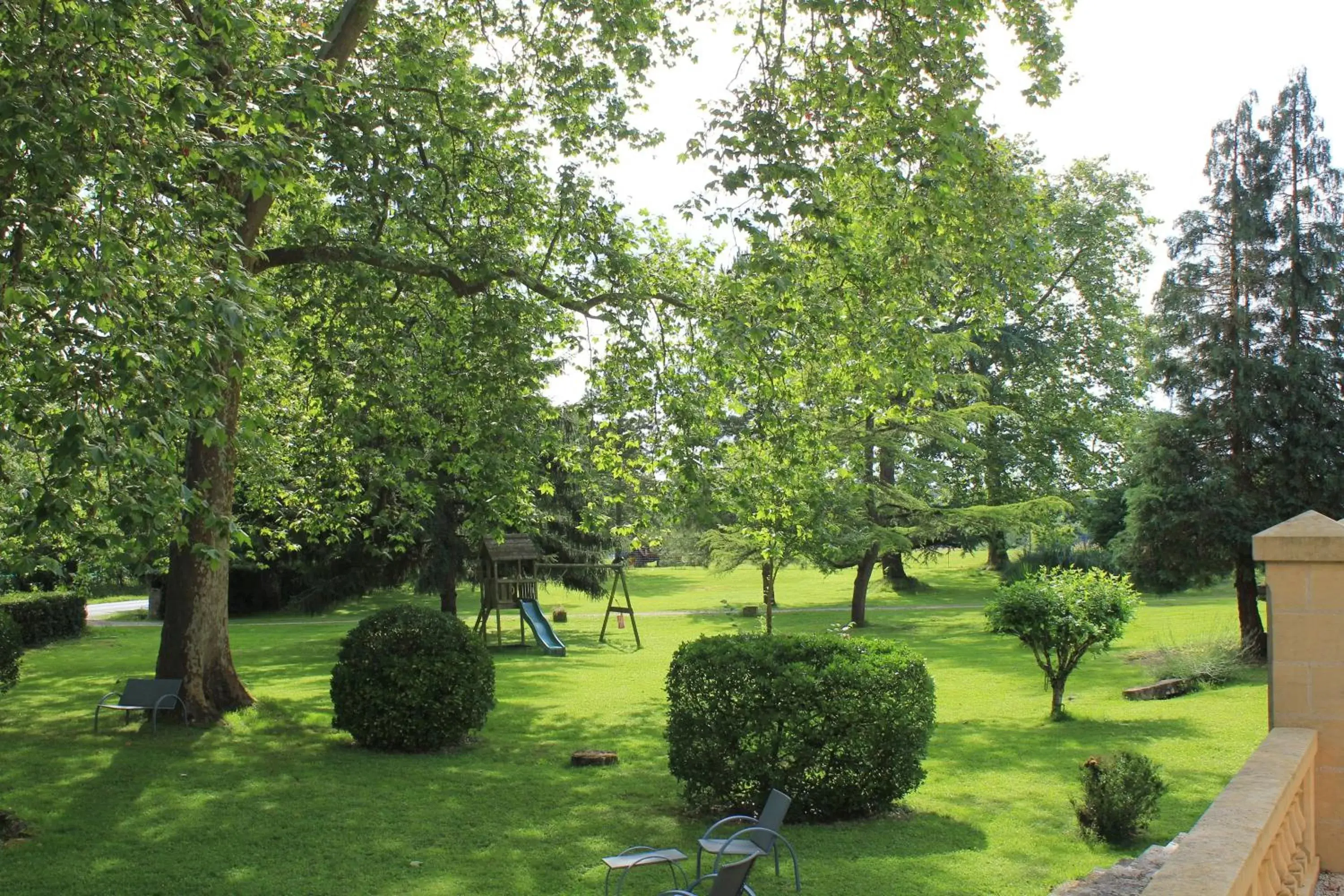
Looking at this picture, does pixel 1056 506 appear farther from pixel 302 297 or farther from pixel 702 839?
pixel 702 839

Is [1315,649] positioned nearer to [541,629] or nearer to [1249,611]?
[1249,611]

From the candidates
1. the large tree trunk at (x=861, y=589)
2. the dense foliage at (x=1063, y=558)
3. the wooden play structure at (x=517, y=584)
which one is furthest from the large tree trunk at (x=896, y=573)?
the wooden play structure at (x=517, y=584)

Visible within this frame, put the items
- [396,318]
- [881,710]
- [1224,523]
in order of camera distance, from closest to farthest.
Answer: [881,710] → [396,318] → [1224,523]

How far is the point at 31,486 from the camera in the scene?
6598 mm

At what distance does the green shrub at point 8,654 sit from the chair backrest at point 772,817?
1329 cm

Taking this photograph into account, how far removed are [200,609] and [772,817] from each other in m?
9.29

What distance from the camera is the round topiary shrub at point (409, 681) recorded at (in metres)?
12.6

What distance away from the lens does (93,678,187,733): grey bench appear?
43.5 feet

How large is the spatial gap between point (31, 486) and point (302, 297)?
9690mm

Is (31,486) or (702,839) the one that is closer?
(31,486)

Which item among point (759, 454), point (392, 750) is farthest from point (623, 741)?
point (759, 454)

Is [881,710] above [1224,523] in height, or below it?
below

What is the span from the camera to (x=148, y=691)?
13.5 m

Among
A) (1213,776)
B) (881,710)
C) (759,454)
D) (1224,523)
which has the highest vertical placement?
(759,454)
